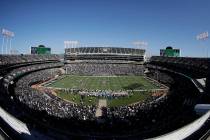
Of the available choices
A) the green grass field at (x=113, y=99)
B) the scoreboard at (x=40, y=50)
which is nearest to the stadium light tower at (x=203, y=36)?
the green grass field at (x=113, y=99)

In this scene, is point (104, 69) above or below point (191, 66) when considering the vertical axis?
below

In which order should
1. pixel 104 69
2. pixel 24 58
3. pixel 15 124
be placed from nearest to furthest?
pixel 15 124
pixel 24 58
pixel 104 69

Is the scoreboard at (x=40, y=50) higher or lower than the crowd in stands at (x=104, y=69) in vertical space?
higher

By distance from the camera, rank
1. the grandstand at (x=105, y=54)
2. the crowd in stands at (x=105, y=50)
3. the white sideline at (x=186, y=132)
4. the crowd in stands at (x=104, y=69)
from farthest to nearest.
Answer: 1. the crowd in stands at (x=105, y=50)
2. the grandstand at (x=105, y=54)
3. the crowd in stands at (x=104, y=69)
4. the white sideline at (x=186, y=132)

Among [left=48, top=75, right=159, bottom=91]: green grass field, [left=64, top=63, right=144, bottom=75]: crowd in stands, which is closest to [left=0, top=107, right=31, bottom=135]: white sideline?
[left=48, top=75, right=159, bottom=91]: green grass field

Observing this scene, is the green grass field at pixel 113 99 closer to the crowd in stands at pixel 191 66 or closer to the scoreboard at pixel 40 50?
the crowd in stands at pixel 191 66

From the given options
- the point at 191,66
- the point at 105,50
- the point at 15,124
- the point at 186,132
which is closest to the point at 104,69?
the point at 105,50

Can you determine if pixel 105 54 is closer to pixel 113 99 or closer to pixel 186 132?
pixel 113 99

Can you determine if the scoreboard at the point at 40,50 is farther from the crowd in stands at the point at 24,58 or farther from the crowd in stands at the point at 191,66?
the crowd in stands at the point at 191,66

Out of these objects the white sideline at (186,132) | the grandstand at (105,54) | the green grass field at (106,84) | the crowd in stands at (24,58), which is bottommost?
the green grass field at (106,84)

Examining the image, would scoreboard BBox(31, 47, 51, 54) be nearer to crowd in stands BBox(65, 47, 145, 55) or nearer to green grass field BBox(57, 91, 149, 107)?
crowd in stands BBox(65, 47, 145, 55)

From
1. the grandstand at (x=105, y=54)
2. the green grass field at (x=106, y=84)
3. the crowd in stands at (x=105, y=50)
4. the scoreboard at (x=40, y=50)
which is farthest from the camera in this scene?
the scoreboard at (x=40, y=50)

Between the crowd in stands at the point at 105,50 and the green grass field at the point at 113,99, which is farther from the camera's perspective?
the crowd in stands at the point at 105,50

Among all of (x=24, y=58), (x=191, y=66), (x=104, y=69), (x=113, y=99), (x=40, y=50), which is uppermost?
(x=40, y=50)
